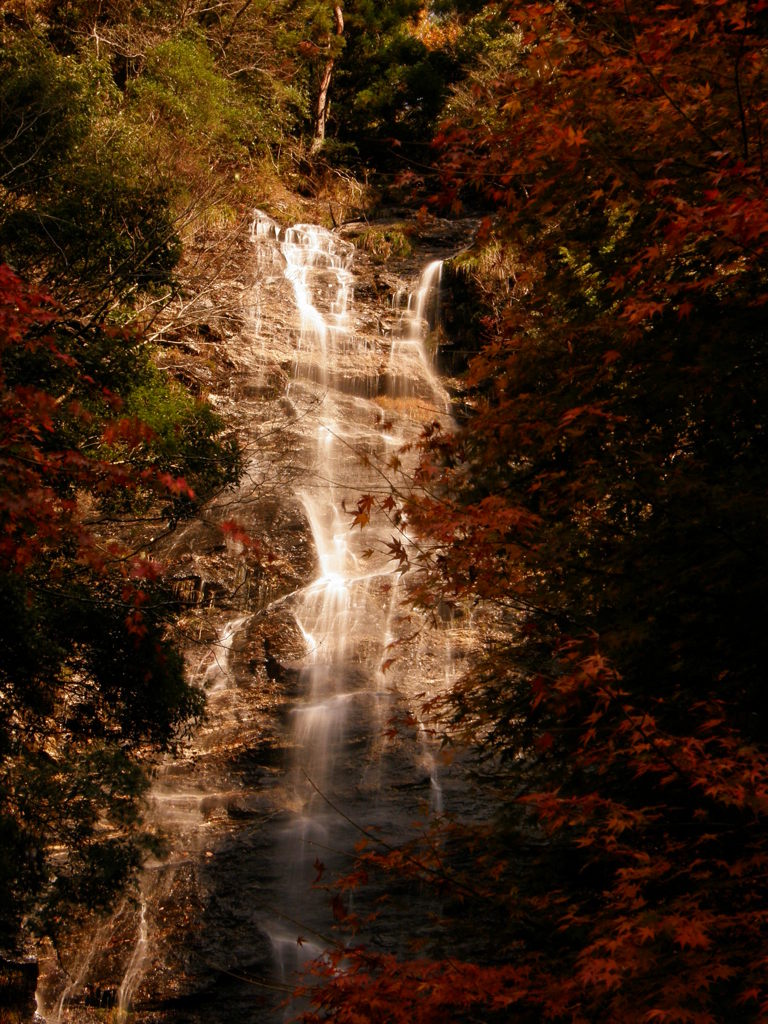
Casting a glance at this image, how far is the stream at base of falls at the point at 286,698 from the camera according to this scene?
7.48m

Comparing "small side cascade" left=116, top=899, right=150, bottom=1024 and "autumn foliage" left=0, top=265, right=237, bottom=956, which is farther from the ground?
"autumn foliage" left=0, top=265, right=237, bottom=956

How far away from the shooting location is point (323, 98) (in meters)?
27.4

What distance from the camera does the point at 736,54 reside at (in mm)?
3824

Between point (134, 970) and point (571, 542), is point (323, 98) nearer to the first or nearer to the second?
point (134, 970)

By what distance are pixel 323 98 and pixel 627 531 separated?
85.6ft

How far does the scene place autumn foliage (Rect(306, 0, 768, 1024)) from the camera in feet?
11.2

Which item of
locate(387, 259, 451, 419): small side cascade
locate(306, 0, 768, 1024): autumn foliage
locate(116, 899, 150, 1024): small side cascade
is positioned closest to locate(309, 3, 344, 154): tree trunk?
locate(387, 259, 451, 419): small side cascade

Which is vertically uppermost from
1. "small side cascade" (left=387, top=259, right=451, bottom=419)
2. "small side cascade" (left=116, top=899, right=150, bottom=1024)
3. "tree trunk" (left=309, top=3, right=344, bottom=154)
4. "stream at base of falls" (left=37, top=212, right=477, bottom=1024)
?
"tree trunk" (left=309, top=3, right=344, bottom=154)

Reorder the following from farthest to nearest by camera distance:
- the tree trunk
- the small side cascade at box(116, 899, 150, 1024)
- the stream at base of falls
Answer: the tree trunk → the stream at base of falls → the small side cascade at box(116, 899, 150, 1024)

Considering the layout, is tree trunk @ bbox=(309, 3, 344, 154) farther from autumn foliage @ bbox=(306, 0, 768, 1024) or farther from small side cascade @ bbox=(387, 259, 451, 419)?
autumn foliage @ bbox=(306, 0, 768, 1024)

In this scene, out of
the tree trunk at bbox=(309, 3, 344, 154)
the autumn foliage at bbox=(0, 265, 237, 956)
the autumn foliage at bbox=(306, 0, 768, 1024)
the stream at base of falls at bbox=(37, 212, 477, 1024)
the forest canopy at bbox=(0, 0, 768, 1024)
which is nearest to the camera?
the autumn foliage at bbox=(306, 0, 768, 1024)

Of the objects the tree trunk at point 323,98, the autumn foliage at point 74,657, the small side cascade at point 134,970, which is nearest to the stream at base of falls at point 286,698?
the small side cascade at point 134,970

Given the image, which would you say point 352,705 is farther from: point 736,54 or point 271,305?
point 271,305

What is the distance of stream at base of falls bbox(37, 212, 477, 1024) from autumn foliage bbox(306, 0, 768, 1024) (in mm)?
869
